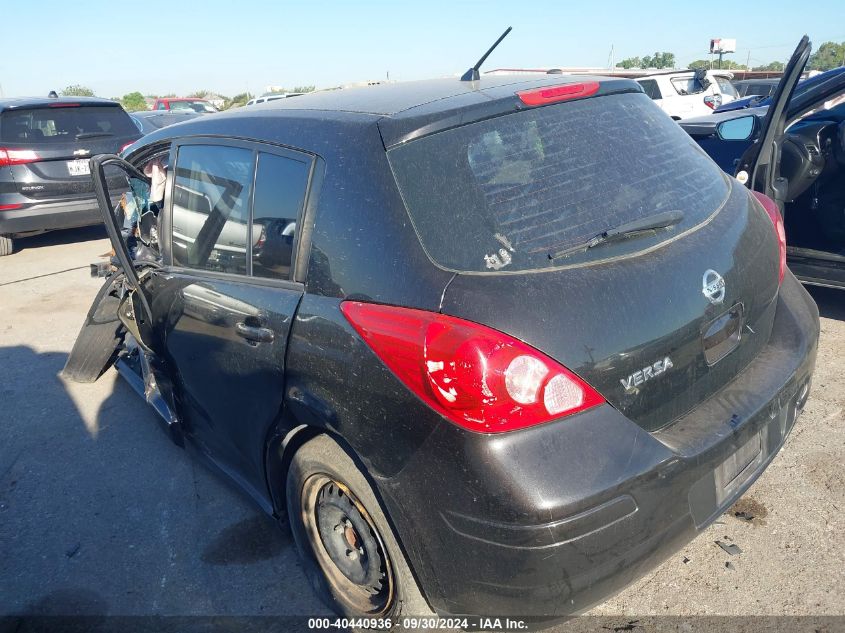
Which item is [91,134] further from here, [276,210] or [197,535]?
[276,210]

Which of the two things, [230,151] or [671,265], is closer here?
[671,265]

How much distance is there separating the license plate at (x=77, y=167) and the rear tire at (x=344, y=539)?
7.27 metres

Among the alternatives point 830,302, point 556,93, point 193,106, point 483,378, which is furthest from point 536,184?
point 193,106

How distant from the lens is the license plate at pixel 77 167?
8.35 m

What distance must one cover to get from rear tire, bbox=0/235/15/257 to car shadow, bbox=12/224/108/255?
0.23 m

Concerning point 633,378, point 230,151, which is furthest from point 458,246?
point 230,151

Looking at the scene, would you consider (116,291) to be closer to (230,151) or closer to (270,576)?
(230,151)

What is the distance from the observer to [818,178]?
15.0 feet

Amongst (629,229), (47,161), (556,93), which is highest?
(556,93)

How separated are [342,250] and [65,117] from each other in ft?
26.2

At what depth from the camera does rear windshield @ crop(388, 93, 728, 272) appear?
→ 78.7 inches

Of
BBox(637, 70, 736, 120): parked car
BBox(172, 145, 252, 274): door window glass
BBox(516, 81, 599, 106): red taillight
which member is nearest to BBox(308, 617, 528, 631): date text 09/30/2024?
BBox(172, 145, 252, 274): door window glass

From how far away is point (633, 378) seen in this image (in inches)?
77.0

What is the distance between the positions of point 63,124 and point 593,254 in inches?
330
